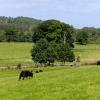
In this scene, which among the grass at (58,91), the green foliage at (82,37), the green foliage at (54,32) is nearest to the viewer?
the grass at (58,91)

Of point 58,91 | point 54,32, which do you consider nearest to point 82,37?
point 54,32

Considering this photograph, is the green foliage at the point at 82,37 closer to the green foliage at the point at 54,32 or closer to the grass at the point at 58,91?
the green foliage at the point at 54,32

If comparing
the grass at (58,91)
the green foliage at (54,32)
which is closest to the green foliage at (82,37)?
the green foliage at (54,32)

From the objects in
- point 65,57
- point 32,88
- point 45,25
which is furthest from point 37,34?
point 32,88

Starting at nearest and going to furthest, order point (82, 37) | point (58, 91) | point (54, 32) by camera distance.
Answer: point (58, 91), point (54, 32), point (82, 37)

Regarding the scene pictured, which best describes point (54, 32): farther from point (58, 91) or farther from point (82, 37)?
point (58, 91)

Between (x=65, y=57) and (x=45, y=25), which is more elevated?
(x=45, y=25)

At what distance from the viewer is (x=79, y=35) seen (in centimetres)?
19100

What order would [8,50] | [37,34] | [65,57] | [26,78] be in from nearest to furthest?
[26,78], [65,57], [37,34], [8,50]

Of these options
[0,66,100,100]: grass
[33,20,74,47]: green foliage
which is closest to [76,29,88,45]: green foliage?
[33,20,74,47]: green foliage

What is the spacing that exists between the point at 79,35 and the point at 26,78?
505 feet

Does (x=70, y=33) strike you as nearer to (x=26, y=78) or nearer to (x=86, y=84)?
(x=26, y=78)

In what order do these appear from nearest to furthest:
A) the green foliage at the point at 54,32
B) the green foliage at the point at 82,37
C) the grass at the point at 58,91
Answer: the grass at the point at 58,91 → the green foliage at the point at 54,32 → the green foliage at the point at 82,37

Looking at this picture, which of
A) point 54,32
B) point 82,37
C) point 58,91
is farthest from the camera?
point 82,37
